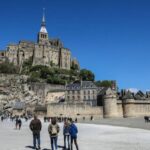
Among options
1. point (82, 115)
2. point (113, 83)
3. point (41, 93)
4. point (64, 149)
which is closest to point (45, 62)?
point (113, 83)

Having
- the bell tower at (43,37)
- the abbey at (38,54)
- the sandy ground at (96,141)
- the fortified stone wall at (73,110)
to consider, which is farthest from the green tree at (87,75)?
the sandy ground at (96,141)

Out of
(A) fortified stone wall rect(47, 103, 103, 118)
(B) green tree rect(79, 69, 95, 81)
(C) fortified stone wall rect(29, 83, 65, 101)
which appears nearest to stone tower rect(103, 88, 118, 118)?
(A) fortified stone wall rect(47, 103, 103, 118)

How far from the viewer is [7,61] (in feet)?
389

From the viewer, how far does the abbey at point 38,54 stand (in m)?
122

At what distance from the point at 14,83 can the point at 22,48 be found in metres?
36.6

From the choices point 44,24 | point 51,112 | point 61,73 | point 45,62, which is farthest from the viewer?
point 44,24

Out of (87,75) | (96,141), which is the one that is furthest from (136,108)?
(96,141)

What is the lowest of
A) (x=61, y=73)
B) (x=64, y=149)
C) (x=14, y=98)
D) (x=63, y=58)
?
(x=64, y=149)

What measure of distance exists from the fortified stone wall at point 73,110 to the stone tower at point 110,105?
1474 millimetres

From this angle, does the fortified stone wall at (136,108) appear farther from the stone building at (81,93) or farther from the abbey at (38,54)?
the abbey at (38,54)

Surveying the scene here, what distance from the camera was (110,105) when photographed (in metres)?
74.3

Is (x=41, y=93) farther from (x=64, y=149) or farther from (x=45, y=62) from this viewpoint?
(x=64, y=149)

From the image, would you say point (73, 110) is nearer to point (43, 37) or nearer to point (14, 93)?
point (14, 93)

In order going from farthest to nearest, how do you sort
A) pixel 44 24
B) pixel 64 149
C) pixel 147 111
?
pixel 44 24 → pixel 147 111 → pixel 64 149
